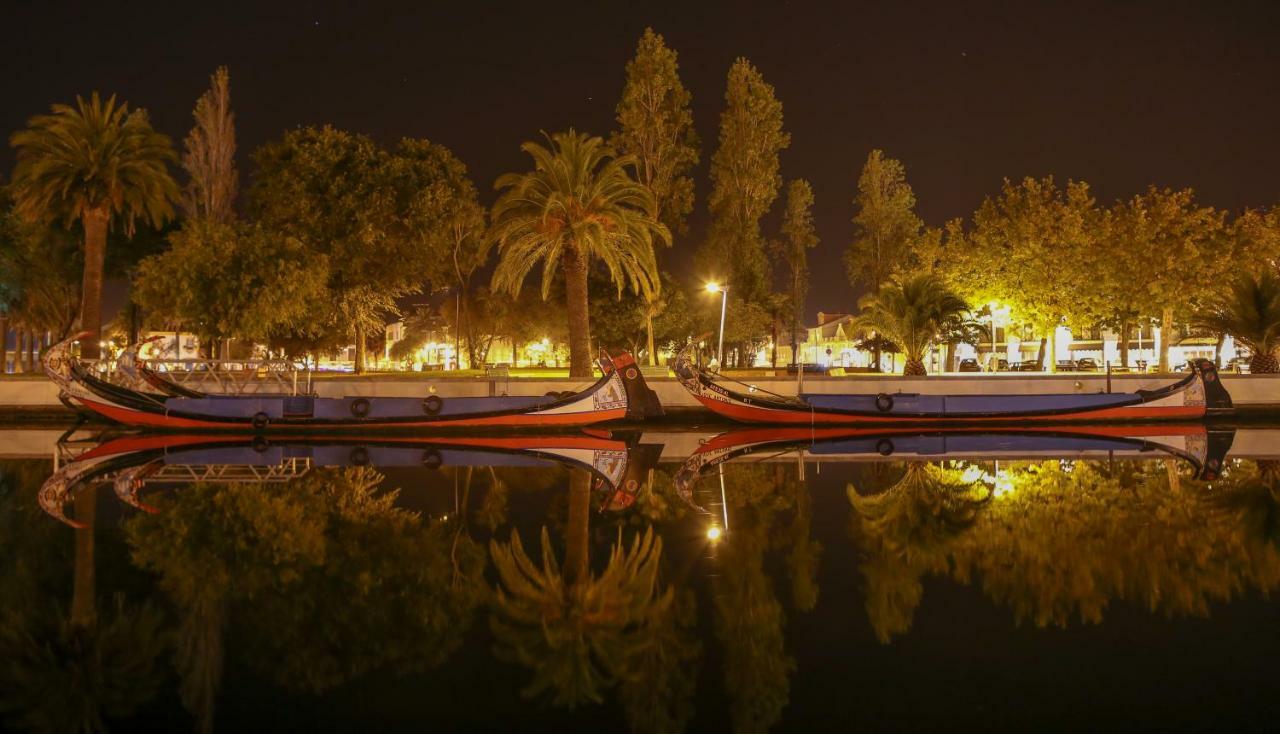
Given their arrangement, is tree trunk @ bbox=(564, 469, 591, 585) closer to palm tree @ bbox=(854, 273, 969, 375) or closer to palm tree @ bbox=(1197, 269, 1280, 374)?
palm tree @ bbox=(854, 273, 969, 375)

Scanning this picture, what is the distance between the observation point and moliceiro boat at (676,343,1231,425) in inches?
1166

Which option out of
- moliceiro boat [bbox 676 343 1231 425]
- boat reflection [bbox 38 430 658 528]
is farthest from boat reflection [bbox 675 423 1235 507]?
boat reflection [bbox 38 430 658 528]

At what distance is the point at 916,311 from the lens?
1567 inches

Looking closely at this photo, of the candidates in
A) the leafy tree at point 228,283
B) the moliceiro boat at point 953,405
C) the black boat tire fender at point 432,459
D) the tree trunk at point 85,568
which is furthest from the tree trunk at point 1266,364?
the leafy tree at point 228,283

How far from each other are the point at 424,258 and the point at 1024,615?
46950 mm

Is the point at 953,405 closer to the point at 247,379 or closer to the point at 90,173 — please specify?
the point at 247,379

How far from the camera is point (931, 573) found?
940 cm

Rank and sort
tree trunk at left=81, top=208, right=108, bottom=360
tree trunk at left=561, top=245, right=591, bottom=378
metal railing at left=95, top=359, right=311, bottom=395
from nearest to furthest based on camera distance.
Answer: metal railing at left=95, top=359, right=311, bottom=395
tree trunk at left=561, top=245, right=591, bottom=378
tree trunk at left=81, top=208, right=108, bottom=360

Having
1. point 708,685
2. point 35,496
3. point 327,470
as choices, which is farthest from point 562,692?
point 327,470

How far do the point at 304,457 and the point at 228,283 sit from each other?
18.9 meters

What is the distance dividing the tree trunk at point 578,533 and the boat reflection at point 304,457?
354mm

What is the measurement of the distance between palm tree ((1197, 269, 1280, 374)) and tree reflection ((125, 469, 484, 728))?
34276mm

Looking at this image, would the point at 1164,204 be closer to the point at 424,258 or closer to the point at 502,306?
the point at 424,258

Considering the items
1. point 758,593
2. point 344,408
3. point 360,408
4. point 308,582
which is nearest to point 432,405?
point 360,408
